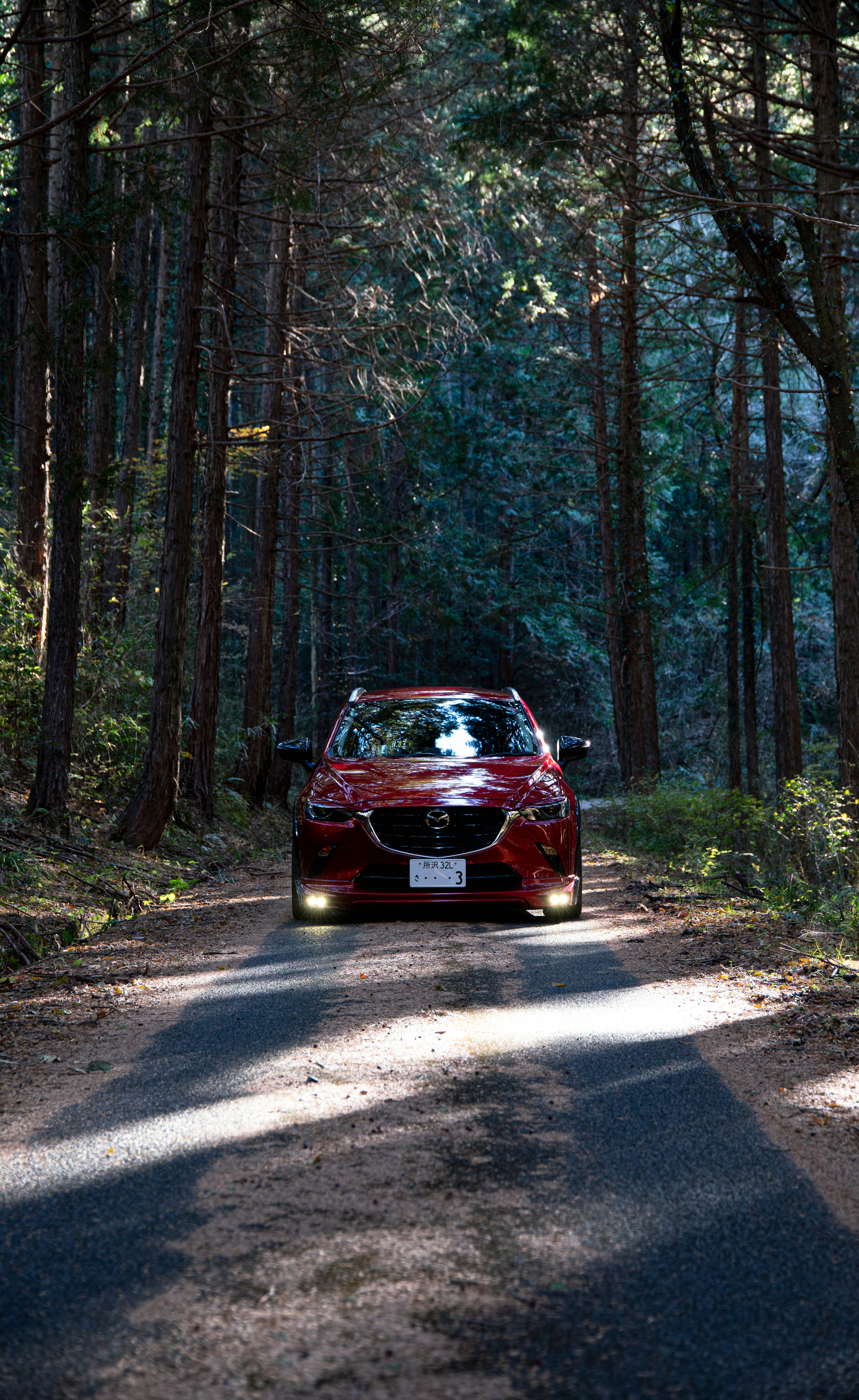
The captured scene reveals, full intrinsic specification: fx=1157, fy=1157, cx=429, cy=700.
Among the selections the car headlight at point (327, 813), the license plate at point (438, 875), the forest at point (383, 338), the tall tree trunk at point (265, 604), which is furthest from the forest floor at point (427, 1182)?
the tall tree trunk at point (265, 604)

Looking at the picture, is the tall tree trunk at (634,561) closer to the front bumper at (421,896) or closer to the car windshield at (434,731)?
the car windshield at (434,731)

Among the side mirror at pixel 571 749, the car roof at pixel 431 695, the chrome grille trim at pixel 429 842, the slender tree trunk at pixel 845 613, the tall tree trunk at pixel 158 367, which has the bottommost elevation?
the chrome grille trim at pixel 429 842

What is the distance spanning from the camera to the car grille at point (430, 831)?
816 cm

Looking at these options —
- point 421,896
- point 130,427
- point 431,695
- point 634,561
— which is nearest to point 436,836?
point 421,896

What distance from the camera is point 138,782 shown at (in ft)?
48.0

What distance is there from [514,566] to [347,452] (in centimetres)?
2391

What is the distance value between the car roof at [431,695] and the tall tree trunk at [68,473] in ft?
10.2

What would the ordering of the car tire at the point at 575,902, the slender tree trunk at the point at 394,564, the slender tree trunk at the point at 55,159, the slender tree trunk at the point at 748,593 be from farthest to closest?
the slender tree trunk at the point at 394,564 → the slender tree trunk at the point at 748,593 → the slender tree trunk at the point at 55,159 → the car tire at the point at 575,902

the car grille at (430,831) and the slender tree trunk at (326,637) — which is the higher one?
the slender tree trunk at (326,637)

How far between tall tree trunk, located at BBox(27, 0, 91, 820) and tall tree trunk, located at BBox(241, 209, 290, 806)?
324 inches

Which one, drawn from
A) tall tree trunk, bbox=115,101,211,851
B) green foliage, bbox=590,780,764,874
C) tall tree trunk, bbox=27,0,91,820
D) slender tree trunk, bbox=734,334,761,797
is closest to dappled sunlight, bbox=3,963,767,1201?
tall tree trunk, bbox=27,0,91,820

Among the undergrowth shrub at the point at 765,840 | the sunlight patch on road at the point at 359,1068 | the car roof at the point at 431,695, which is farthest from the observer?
the undergrowth shrub at the point at 765,840

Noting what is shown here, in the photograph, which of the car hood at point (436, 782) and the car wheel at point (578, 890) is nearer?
the car hood at point (436, 782)

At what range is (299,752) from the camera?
9414 mm
